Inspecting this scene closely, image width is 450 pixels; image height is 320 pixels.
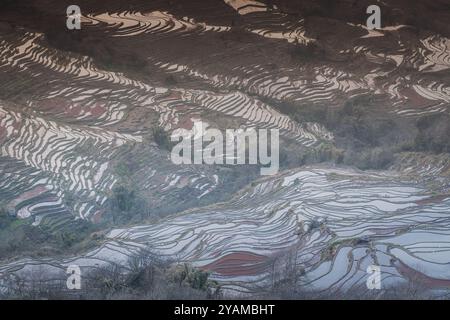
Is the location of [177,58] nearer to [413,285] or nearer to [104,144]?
[104,144]

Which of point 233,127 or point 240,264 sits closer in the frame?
point 240,264

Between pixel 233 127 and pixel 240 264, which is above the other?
pixel 233 127

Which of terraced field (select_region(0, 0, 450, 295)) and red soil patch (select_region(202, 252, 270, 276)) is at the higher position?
terraced field (select_region(0, 0, 450, 295))

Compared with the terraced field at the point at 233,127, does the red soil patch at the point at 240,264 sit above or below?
below
